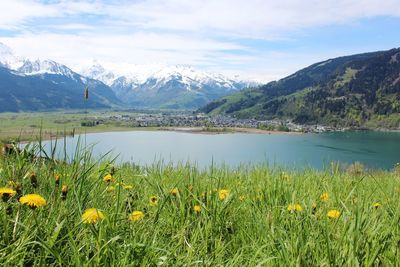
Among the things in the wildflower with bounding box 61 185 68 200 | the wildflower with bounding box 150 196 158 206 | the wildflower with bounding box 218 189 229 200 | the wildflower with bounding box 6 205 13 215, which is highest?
the wildflower with bounding box 61 185 68 200

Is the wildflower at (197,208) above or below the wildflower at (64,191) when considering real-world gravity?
below

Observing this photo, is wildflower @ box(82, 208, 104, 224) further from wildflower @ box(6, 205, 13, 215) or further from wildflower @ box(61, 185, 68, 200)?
wildflower @ box(6, 205, 13, 215)

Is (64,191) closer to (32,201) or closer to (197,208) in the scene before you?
(32,201)

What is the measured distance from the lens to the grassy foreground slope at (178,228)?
2344mm

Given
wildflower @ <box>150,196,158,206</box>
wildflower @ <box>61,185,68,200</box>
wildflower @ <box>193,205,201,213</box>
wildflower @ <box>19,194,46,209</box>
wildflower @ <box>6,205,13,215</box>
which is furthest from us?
wildflower @ <box>150,196,158,206</box>

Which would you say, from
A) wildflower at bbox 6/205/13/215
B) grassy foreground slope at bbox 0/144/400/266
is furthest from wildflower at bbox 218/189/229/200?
wildflower at bbox 6/205/13/215

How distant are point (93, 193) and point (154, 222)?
2.15 feet

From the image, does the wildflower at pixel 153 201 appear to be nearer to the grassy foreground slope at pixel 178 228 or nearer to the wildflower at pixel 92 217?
the grassy foreground slope at pixel 178 228

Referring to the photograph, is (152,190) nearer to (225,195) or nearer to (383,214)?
(225,195)

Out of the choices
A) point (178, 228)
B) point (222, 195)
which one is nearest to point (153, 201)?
point (178, 228)

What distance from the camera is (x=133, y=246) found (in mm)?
2326

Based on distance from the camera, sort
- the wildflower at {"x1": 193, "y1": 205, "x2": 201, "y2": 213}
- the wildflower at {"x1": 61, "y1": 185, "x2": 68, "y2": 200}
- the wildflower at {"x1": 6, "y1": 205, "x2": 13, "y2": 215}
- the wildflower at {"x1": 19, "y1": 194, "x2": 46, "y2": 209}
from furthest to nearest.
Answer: the wildflower at {"x1": 193, "y1": 205, "x2": 201, "y2": 213} → the wildflower at {"x1": 61, "y1": 185, "x2": 68, "y2": 200} → the wildflower at {"x1": 6, "y1": 205, "x2": 13, "y2": 215} → the wildflower at {"x1": 19, "y1": 194, "x2": 46, "y2": 209}

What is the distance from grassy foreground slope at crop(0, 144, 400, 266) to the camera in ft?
7.69

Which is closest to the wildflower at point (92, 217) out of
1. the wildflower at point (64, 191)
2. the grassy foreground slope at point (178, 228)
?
the grassy foreground slope at point (178, 228)
